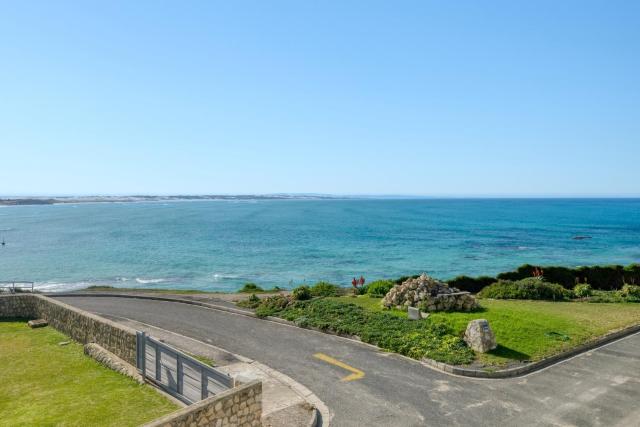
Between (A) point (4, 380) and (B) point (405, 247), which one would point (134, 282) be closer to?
(A) point (4, 380)

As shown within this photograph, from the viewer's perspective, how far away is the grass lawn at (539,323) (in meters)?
16.7

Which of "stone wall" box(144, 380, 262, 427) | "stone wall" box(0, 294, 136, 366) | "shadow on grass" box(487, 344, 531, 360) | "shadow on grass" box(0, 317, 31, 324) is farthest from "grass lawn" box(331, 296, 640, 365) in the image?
"shadow on grass" box(0, 317, 31, 324)

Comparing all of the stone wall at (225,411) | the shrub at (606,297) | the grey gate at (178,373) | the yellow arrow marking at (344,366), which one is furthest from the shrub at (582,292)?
the grey gate at (178,373)

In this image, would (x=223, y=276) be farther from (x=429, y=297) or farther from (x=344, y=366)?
(x=344, y=366)

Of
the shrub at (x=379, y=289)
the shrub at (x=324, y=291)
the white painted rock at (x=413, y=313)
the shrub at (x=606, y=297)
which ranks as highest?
the white painted rock at (x=413, y=313)

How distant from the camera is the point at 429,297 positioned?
2255 centimetres

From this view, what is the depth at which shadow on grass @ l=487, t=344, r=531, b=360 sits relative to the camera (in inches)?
629

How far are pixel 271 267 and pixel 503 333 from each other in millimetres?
49026

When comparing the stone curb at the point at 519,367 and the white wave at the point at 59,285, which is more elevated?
the stone curb at the point at 519,367

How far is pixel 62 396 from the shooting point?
13359 millimetres

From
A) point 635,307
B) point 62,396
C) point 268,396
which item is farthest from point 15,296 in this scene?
point 635,307

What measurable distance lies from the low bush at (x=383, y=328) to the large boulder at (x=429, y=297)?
1860 millimetres

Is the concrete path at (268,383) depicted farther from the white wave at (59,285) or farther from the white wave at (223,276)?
the white wave at (59,285)

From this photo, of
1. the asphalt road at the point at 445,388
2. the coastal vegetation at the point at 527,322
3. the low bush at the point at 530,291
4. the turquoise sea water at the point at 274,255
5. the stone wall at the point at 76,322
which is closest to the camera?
the asphalt road at the point at 445,388
